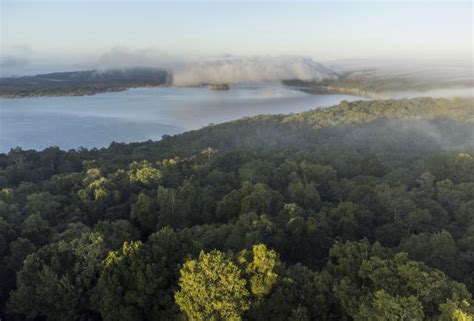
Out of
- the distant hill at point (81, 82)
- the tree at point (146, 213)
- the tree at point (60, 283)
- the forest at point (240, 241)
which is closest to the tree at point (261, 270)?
the forest at point (240, 241)

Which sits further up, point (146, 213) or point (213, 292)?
point (213, 292)

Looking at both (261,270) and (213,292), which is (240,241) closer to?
(261,270)

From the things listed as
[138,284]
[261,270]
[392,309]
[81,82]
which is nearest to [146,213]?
[138,284]

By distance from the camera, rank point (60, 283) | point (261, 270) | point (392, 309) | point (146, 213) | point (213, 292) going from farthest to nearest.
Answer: point (146, 213) → point (60, 283) → point (261, 270) → point (213, 292) → point (392, 309)

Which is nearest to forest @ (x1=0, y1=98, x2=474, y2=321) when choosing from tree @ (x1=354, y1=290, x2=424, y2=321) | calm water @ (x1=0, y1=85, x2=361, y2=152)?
tree @ (x1=354, y1=290, x2=424, y2=321)

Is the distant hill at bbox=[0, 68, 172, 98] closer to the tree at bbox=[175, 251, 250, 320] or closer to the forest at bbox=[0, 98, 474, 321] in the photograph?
the forest at bbox=[0, 98, 474, 321]
